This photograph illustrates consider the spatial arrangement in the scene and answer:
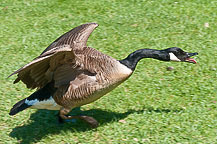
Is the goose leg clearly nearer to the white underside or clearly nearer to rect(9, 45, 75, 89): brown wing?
the white underside

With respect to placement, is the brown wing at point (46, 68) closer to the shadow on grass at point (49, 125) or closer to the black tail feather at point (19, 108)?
the black tail feather at point (19, 108)

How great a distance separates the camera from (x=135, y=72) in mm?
7344

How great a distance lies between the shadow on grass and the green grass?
0.05 ft

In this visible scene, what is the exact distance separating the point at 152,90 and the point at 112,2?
3.65 meters

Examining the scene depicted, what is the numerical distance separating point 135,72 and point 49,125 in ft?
6.88

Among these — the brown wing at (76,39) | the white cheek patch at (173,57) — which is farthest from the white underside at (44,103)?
the white cheek patch at (173,57)

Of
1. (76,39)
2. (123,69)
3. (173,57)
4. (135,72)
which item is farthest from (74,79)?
(135,72)

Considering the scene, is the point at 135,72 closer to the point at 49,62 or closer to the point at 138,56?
the point at 138,56

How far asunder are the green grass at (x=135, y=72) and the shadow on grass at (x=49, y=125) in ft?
0.05

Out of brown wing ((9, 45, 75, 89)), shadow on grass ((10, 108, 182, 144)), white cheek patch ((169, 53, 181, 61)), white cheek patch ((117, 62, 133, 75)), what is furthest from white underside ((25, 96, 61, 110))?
white cheek patch ((169, 53, 181, 61))

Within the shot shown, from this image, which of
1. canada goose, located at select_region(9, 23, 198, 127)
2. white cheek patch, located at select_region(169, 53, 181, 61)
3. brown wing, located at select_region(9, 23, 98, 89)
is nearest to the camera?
brown wing, located at select_region(9, 23, 98, 89)

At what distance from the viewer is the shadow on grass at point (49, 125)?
18.8 feet

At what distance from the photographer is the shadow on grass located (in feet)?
18.8

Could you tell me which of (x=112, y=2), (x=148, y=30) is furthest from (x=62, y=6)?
(x=148, y=30)
